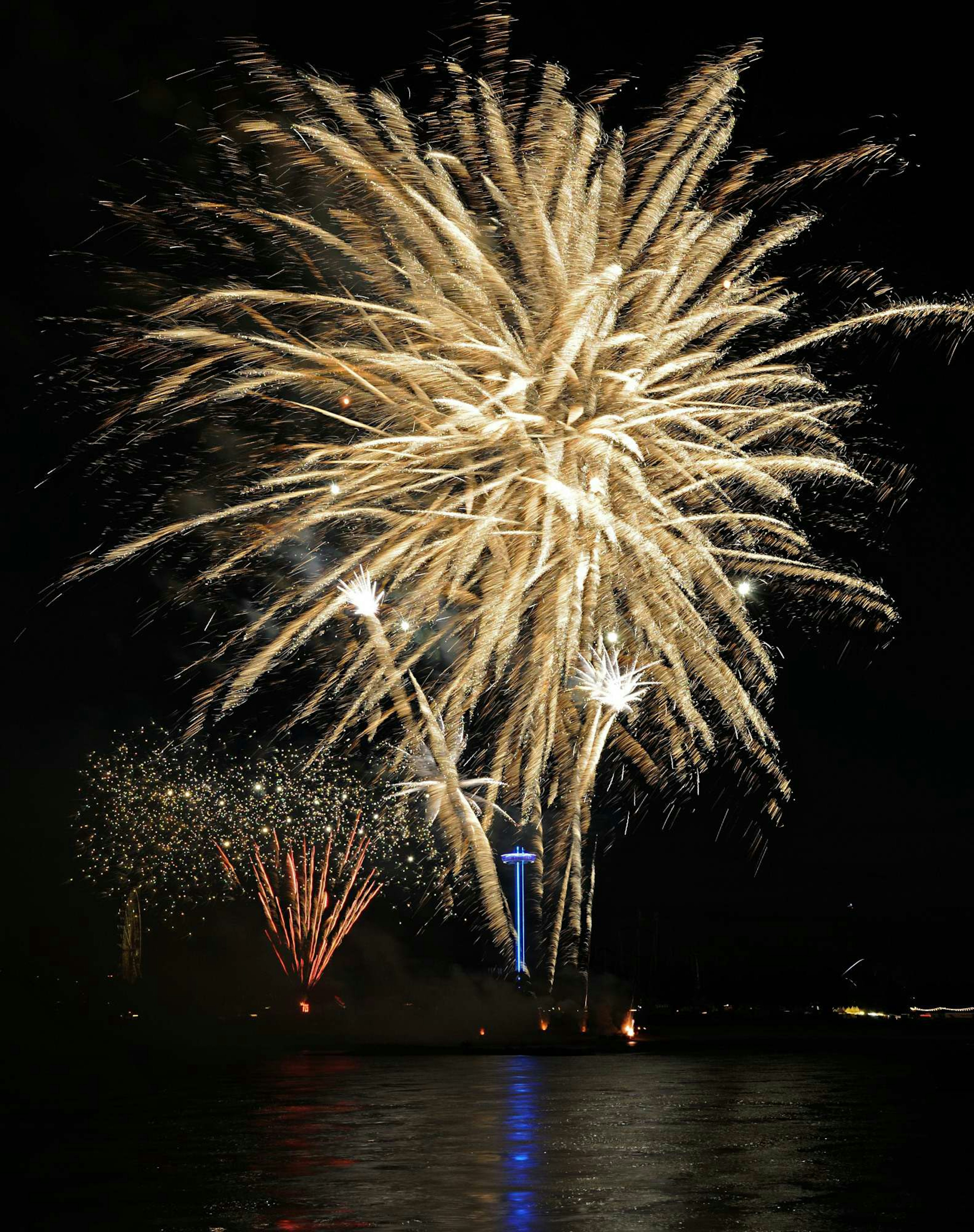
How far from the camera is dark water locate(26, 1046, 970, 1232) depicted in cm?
937

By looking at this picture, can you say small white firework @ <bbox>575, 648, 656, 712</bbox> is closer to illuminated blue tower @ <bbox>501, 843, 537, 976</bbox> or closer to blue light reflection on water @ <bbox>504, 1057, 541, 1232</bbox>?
blue light reflection on water @ <bbox>504, 1057, 541, 1232</bbox>

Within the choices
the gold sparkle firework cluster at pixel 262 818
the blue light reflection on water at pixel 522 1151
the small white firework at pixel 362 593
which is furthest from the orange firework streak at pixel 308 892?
the blue light reflection on water at pixel 522 1151

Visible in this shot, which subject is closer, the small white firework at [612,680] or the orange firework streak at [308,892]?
the small white firework at [612,680]

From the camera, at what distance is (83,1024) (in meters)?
34.1

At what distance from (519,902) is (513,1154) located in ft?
59.8

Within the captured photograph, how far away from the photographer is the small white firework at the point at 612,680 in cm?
2183

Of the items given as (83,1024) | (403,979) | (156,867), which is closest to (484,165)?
(83,1024)

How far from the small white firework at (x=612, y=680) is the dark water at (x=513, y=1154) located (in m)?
5.65

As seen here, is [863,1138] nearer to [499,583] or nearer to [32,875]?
[499,583]

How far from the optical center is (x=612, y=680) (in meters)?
22.0

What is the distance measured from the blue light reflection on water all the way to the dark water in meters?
0.04

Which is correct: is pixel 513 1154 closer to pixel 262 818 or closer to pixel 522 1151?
pixel 522 1151

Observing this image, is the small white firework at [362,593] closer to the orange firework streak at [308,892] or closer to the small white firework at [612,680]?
the small white firework at [612,680]

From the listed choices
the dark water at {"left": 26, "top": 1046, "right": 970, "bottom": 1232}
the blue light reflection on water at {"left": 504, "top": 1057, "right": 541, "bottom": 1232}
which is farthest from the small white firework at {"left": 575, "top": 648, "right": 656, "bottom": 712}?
the blue light reflection on water at {"left": 504, "top": 1057, "right": 541, "bottom": 1232}
